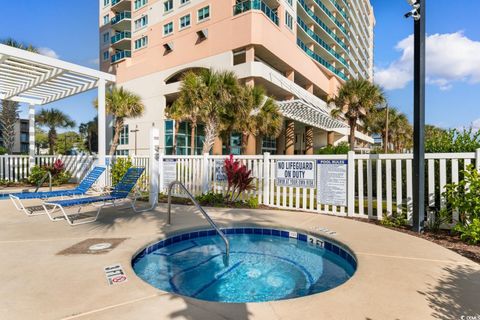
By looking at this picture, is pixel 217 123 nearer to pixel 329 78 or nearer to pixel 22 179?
pixel 22 179

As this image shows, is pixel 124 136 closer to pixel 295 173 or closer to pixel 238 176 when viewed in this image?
pixel 238 176

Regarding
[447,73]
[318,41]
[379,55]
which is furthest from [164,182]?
[379,55]

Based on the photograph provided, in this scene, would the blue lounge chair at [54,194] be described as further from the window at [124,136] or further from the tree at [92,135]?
the tree at [92,135]

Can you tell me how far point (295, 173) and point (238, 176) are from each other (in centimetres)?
174

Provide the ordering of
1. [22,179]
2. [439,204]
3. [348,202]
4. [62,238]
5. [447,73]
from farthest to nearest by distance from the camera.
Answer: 1. [447,73]
2. [22,179]
3. [348,202]
4. [439,204]
5. [62,238]

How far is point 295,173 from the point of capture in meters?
7.50

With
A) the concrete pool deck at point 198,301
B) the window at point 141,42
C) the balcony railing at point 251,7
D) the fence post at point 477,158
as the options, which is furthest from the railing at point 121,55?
the fence post at point 477,158

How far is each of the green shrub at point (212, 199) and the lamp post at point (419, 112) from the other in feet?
16.8

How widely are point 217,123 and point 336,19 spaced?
36090mm

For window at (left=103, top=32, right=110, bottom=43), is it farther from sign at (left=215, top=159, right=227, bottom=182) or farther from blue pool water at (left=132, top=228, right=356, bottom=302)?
blue pool water at (left=132, top=228, right=356, bottom=302)

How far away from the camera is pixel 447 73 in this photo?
3859 cm

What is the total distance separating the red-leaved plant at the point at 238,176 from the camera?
26.5ft

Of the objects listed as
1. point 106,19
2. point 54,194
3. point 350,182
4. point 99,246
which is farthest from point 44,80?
point 106,19

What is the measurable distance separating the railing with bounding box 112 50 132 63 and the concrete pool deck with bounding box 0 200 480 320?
1238 inches
